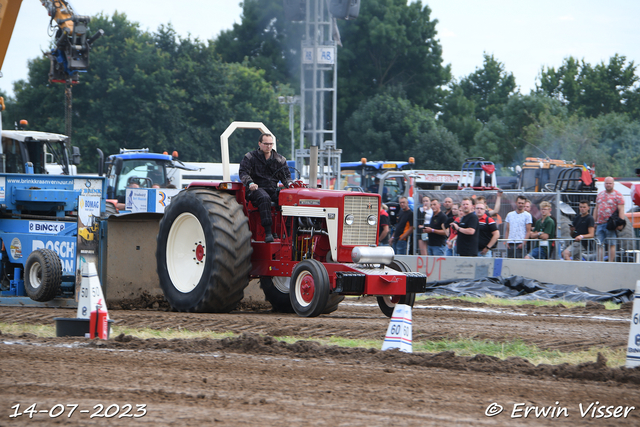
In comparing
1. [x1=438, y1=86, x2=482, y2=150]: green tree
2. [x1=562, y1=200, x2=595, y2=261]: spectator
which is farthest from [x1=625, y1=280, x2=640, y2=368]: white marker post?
[x1=438, y1=86, x2=482, y2=150]: green tree

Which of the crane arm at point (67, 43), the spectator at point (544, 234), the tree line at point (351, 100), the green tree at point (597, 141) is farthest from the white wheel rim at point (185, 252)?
the green tree at point (597, 141)

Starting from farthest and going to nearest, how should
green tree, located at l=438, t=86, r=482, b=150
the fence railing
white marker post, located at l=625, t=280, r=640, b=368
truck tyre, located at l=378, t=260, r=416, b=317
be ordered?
green tree, located at l=438, t=86, r=482, b=150
the fence railing
truck tyre, located at l=378, t=260, r=416, b=317
white marker post, located at l=625, t=280, r=640, b=368

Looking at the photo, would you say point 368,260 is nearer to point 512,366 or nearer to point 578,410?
point 512,366

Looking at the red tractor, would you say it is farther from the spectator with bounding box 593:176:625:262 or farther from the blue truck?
the spectator with bounding box 593:176:625:262

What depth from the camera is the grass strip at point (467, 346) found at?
6.30 metres

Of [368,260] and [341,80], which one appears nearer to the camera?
[368,260]

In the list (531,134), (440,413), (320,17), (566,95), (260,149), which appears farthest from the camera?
(566,95)

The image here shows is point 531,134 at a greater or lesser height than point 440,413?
greater

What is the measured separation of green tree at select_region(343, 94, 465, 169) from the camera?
177ft

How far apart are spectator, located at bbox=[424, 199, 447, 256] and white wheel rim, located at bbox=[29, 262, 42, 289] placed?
22.7ft

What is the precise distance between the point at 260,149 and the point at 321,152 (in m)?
15.2

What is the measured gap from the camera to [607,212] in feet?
44.3

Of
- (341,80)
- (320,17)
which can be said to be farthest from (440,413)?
(341,80)

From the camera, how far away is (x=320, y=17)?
25828mm
